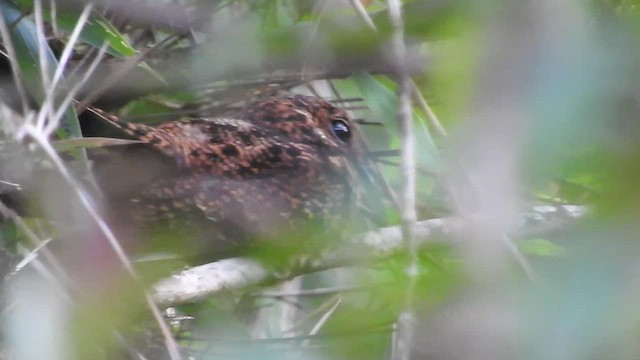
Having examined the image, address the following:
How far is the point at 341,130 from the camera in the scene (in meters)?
1.68

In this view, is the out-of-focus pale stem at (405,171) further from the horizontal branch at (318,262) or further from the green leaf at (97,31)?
the green leaf at (97,31)

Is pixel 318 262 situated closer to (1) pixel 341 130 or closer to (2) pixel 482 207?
(2) pixel 482 207

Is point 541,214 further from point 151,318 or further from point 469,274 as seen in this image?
point 151,318

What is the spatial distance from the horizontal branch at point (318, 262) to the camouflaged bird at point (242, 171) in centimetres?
4

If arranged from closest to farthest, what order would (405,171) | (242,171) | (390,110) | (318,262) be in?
(405,171) < (318,262) < (390,110) < (242,171)

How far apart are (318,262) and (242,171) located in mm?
694

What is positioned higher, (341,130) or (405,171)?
(341,130)

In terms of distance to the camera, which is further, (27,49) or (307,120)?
(307,120)

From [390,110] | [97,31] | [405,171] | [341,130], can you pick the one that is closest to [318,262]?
[405,171]

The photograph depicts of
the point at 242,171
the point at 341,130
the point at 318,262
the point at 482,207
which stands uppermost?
the point at 341,130

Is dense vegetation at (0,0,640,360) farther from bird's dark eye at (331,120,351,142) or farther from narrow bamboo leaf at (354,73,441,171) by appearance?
bird's dark eye at (331,120,351,142)

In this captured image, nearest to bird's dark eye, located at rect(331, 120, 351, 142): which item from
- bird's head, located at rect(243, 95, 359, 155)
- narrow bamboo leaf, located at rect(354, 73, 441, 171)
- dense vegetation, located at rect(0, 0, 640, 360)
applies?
bird's head, located at rect(243, 95, 359, 155)

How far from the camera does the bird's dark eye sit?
5.47 ft

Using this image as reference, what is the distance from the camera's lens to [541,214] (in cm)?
54
